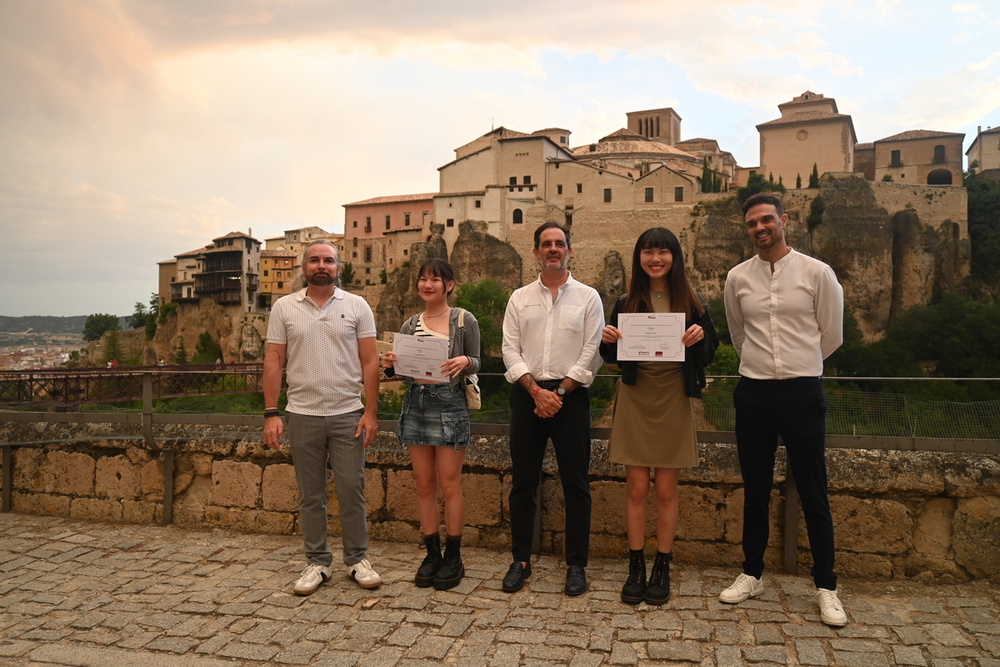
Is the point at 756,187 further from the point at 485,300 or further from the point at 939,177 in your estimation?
the point at 485,300

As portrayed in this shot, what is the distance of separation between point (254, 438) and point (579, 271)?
1860 inches

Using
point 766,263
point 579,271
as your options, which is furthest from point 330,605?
point 579,271

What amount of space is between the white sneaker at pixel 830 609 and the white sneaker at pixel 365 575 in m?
2.28

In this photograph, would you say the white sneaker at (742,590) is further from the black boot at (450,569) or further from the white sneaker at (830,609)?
the black boot at (450,569)

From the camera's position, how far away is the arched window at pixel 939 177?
55188mm

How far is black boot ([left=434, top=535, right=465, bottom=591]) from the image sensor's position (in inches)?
155

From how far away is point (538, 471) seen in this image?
404 centimetres

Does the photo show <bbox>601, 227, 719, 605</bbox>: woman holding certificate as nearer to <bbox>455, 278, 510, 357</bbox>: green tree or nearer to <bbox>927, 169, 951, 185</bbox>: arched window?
<bbox>455, 278, 510, 357</bbox>: green tree

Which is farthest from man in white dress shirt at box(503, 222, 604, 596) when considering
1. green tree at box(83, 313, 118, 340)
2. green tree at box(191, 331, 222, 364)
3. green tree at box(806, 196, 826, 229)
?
green tree at box(83, 313, 118, 340)

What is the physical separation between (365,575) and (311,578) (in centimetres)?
30

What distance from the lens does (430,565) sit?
4082 mm

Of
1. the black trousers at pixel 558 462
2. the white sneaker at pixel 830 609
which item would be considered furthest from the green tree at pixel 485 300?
the white sneaker at pixel 830 609

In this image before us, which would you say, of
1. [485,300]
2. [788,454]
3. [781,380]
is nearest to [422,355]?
[781,380]

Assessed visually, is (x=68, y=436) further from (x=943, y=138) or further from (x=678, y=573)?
(x=943, y=138)
